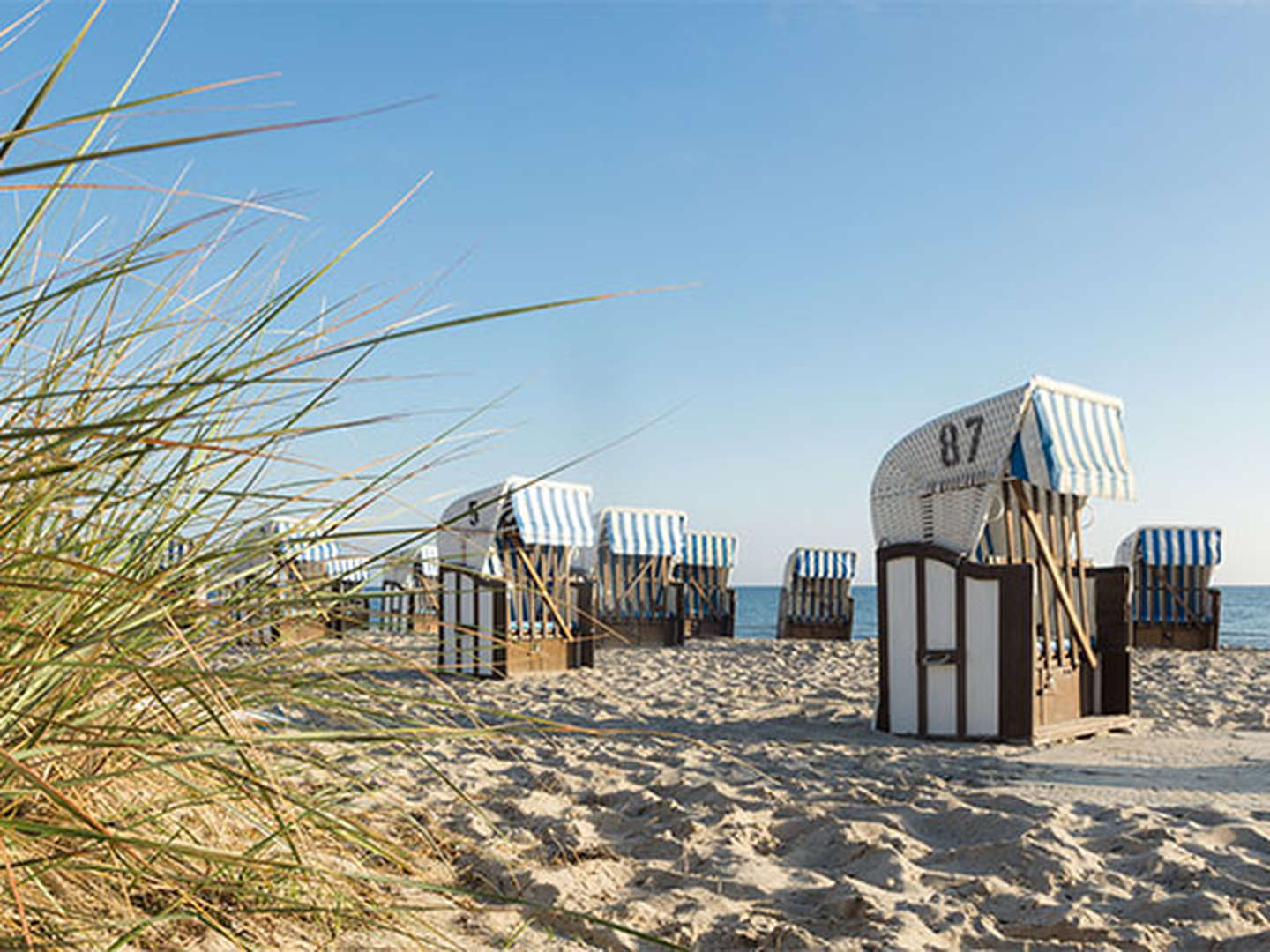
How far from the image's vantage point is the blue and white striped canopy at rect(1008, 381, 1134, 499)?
520 cm

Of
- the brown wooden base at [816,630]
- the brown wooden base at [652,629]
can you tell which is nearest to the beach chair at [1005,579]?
the brown wooden base at [652,629]

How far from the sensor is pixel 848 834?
302 centimetres

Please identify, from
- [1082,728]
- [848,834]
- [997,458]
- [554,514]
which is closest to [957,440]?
[997,458]

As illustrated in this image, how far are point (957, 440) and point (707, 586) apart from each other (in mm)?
10996

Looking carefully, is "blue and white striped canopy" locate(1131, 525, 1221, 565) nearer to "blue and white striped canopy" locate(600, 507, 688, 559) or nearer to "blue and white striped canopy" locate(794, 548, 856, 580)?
"blue and white striped canopy" locate(794, 548, 856, 580)

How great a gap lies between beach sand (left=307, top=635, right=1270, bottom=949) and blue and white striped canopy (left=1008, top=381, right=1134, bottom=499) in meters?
1.37

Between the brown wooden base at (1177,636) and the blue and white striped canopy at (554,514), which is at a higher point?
the blue and white striped canopy at (554,514)

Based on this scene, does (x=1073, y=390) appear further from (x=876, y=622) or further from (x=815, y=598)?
(x=876, y=622)

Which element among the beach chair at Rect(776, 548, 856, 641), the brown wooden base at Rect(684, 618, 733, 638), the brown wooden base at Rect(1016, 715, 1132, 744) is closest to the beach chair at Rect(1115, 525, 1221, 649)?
the beach chair at Rect(776, 548, 856, 641)

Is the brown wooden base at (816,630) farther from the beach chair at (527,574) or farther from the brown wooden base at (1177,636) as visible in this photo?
the beach chair at (527,574)

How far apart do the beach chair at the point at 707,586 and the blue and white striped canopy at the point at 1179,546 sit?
612 cm

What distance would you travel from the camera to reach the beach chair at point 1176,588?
13.5 meters

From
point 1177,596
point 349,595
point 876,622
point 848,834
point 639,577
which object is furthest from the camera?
point 876,622

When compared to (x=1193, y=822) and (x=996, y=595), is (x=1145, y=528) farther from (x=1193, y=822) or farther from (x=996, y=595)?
(x=1193, y=822)
